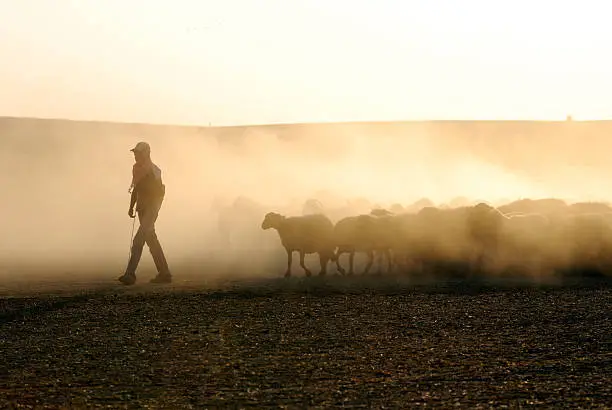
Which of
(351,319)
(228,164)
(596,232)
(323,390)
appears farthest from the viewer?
(228,164)

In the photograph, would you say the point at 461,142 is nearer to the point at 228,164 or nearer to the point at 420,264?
the point at 228,164

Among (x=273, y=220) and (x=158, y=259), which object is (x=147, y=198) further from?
(x=273, y=220)

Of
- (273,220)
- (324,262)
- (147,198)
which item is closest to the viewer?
(147,198)

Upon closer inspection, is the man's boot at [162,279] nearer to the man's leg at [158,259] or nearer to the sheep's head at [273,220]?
the man's leg at [158,259]

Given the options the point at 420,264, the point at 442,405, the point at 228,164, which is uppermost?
the point at 228,164

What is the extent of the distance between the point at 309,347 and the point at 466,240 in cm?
1052

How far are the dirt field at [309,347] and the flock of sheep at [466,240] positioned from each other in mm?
2832

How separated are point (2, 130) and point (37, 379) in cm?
8910

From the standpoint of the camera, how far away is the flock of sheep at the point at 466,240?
64.4 feet

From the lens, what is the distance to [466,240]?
20.7 metres

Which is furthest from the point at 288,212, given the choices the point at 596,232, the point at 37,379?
the point at 37,379

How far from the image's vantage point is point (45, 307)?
48.4 ft

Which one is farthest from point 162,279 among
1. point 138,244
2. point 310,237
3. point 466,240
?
point 466,240

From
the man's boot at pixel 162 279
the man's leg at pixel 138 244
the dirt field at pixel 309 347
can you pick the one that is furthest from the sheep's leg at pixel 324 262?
the man's leg at pixel 138 244
